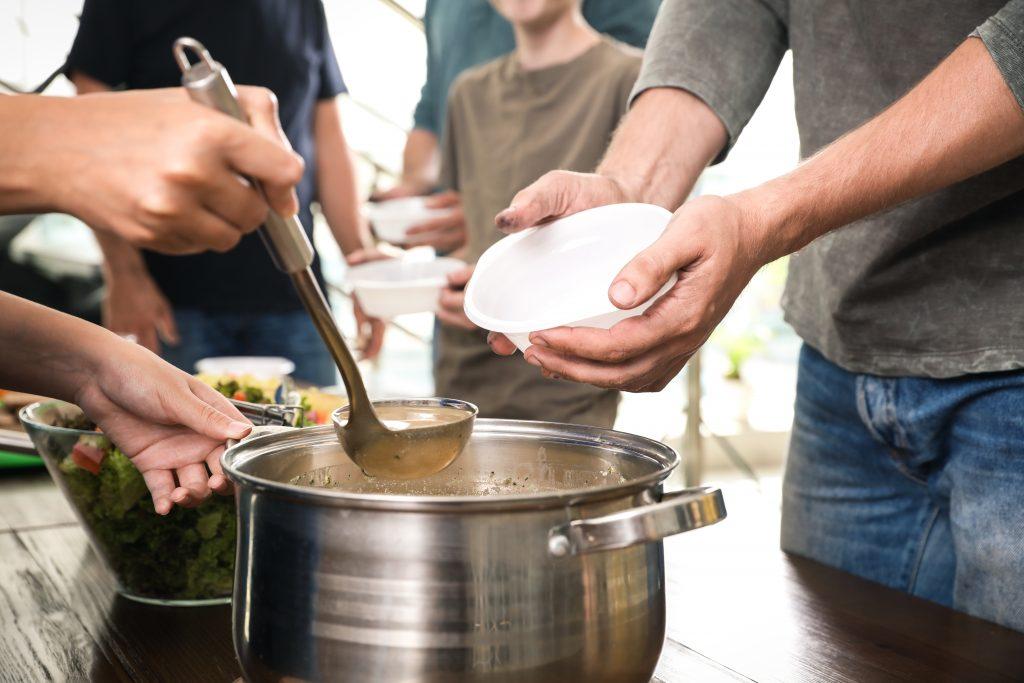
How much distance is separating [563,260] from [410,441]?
0.29 metres

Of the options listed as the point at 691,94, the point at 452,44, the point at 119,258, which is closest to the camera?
the point at 691,94

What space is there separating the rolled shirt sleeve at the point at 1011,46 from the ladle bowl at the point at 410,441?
53 centimetres

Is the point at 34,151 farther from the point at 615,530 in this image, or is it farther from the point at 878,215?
the point at 878,215

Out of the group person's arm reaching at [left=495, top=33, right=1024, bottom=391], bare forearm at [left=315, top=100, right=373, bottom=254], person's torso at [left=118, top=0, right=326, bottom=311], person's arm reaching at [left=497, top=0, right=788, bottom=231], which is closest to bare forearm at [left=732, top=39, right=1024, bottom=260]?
person's arm reaching at [left=495, top=33, right=1024, bottom=391]

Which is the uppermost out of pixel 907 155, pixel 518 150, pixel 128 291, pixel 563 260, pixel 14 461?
pixel 518 150

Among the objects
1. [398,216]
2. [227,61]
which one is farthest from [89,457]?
[227,61]

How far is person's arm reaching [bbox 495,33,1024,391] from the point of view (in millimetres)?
764

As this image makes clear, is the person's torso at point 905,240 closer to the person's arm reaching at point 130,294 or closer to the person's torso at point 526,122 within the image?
the person's torso at point 526,122

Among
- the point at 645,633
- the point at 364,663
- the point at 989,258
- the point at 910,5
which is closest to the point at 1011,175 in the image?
the point at 989,258

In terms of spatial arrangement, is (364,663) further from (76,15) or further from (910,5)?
(76,15)

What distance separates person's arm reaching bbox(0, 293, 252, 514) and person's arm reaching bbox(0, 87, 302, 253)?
284 millimetres

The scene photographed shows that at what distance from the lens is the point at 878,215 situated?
3.42 ft

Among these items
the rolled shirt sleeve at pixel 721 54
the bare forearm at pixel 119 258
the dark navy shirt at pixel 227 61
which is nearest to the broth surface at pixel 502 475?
the rolled shirt sleeve at pixel 721 54

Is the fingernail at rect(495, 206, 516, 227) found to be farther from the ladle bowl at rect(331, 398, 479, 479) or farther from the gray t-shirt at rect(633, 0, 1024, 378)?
the gray t-shirt at rect(633, 0, 1024, 378)
